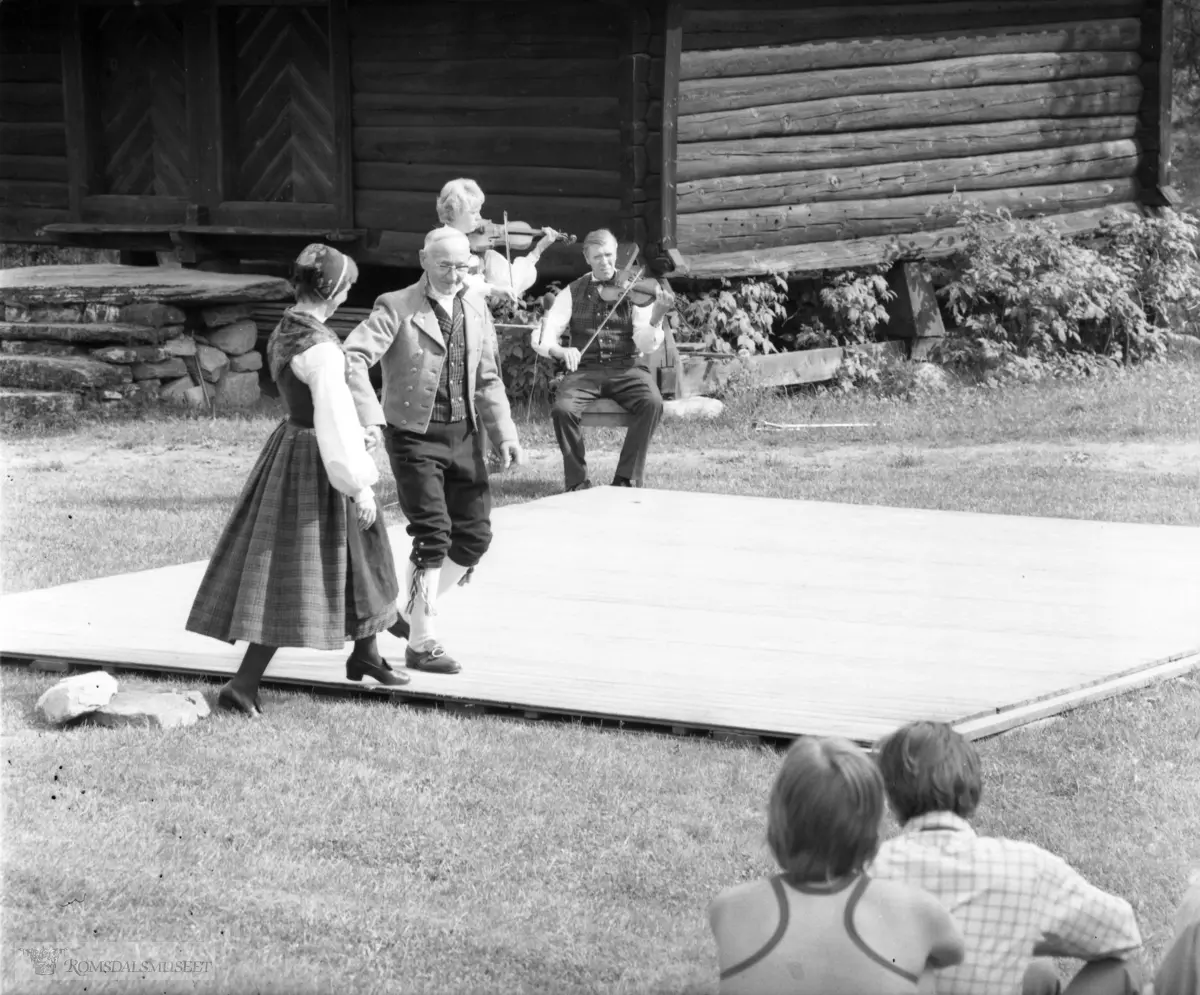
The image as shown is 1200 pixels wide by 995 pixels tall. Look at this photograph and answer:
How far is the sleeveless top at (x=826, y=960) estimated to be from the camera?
2.93 m

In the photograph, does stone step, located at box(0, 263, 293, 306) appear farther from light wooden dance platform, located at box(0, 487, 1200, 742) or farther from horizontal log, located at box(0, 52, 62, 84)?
light wooden dance platform, located at box(0, 487, 1200, 742)

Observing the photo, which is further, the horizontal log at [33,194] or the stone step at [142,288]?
the horizontal log at [33,194]

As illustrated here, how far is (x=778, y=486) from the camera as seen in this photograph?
1058 cm

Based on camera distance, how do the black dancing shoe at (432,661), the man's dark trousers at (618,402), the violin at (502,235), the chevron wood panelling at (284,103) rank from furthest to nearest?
the chevron wood panelling at (284,103) → the man's dark trousers at (618,402) → the violin at (502,235) → the black dancing shoe at (432,661)

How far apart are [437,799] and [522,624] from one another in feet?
6.16

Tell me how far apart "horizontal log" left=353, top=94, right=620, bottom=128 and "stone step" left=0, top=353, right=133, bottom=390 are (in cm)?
316

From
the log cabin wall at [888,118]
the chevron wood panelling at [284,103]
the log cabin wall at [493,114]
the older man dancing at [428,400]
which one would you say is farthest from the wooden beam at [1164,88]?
→ the older man dancing at [428,400]

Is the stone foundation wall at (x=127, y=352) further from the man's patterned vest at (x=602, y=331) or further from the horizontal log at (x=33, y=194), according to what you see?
the man's patterned vest at (x=602, y=331)

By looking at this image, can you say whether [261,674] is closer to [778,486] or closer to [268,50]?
[778,486]

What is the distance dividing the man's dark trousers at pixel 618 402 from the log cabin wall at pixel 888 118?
3630 millimetres

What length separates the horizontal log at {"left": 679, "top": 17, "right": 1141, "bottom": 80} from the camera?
554 inches

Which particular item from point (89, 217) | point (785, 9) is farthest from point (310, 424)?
point (89, 217)

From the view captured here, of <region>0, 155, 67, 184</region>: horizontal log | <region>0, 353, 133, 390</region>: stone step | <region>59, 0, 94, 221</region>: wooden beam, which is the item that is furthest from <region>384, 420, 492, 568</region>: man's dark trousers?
<region>0, 155, 67, 184</region>: horizontal log

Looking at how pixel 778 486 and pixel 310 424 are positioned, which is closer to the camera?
pixel 310 424
